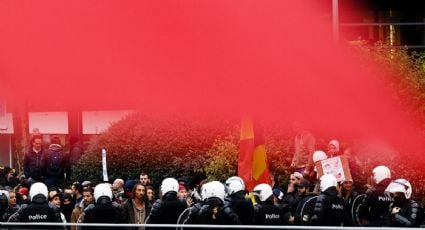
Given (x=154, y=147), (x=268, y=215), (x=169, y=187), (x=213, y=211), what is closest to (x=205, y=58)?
(x=154, y=147)

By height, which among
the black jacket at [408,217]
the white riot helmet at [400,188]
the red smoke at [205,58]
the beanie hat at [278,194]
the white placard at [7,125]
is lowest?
the black jacket at [408,217]

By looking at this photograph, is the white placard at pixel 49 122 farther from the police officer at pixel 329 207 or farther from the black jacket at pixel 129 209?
the police officer at pixel 329 207

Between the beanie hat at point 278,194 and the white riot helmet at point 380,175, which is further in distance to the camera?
the beanie hat at point 278,194

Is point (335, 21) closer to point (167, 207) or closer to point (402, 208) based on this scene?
point (167, 207)

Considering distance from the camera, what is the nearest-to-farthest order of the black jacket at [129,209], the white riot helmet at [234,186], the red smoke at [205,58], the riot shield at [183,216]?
the riot shield at [183,216]
the white riot helmet at [234,186]
the black jacket at [129,209]
the red smoke at [205,58]

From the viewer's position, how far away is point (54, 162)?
24.0m

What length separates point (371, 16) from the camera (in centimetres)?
3369

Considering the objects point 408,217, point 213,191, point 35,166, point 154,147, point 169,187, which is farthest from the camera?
point 154,147

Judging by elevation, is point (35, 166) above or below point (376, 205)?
above

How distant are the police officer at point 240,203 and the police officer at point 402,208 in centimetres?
190

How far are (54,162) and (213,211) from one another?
27.3ft

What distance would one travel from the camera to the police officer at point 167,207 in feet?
55.6

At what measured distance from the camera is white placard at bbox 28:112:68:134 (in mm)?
36156

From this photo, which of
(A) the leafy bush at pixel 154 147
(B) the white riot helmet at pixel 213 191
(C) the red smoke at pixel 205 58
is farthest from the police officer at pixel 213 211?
(A) the leafy bush at pixel 154 147
